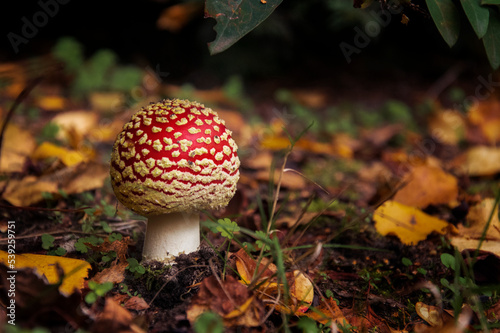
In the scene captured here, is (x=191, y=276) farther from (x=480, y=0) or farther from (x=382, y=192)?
(x=480, y=0)

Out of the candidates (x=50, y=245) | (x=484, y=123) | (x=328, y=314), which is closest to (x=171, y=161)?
(x=50, y=245)

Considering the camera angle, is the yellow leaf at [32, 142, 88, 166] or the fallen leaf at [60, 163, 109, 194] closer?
the fallen leaf at [60, 163, 109, 194]

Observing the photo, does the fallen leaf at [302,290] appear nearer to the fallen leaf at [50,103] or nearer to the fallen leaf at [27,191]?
the fallen leaf at [27,191]

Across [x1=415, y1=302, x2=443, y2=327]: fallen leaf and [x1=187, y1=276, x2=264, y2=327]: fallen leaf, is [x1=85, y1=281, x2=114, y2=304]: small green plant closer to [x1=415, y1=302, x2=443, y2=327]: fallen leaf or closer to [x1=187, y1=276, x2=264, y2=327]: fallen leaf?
[x1=187, y1=276, x2=264, y2=327]: fallen leaf

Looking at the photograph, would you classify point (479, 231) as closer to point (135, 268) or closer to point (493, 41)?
point (493, 41)

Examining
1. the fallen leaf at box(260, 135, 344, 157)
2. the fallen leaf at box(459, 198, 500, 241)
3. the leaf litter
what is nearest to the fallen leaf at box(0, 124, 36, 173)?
the leaf litter

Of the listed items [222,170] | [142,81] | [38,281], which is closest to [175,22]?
[142,81]
